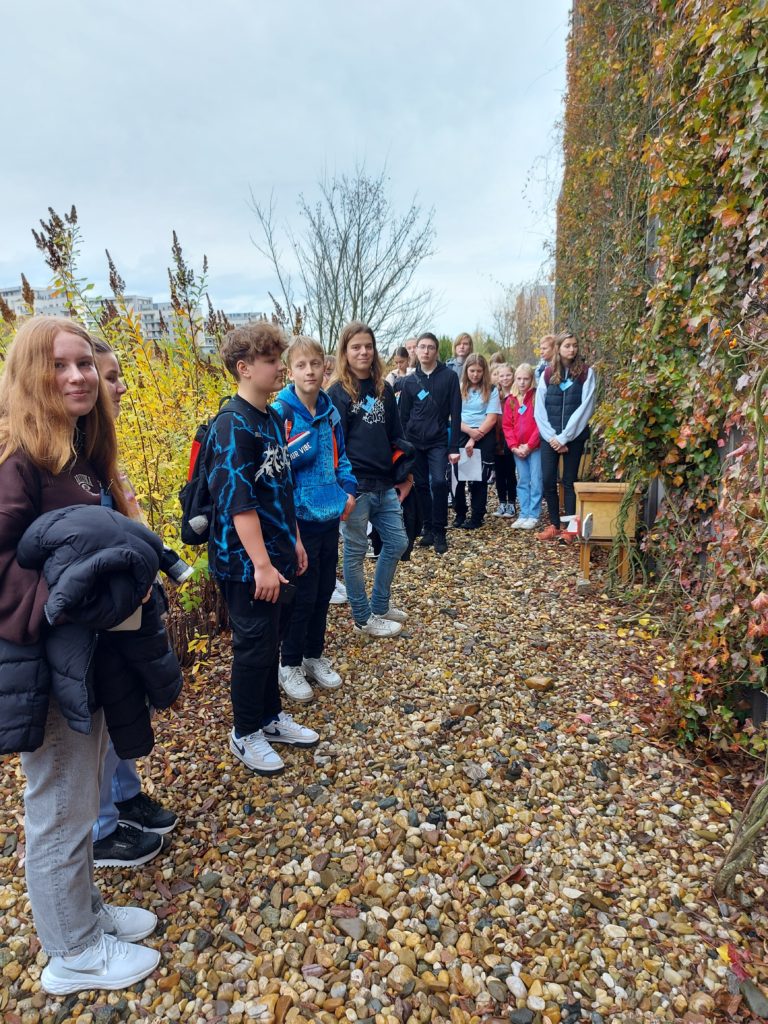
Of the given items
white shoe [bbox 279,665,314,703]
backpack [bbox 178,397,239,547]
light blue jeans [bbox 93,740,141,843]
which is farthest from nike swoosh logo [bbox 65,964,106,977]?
white shoe [bbox 279,665,314,703]

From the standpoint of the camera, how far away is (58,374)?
1582 mm

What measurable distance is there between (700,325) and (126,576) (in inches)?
131

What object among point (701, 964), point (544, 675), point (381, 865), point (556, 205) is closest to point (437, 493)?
point (544, 675)

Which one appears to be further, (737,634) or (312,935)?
(737,634)

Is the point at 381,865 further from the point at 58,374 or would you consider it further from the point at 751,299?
the point at 751,299

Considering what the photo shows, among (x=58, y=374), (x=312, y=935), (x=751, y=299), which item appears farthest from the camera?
(x=751, y=299)

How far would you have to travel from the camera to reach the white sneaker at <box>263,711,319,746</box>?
278 centimetres

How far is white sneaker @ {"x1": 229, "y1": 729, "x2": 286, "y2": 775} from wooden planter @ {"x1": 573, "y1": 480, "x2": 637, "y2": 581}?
2961 millimetres

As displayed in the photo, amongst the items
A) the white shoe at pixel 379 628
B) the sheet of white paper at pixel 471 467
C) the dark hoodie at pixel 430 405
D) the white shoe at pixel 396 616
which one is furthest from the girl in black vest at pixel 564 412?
the white shoe at pixel 379 628

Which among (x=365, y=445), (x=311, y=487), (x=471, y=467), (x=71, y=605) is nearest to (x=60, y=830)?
(x=71, y=605)

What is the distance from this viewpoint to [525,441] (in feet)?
19.8

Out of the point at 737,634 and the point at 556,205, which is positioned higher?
the point at 556,205

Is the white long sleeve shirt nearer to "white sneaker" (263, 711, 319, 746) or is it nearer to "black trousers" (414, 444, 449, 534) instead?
"black trousers" (414, 444, 449, 534)

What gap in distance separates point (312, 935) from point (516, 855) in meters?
0.79
